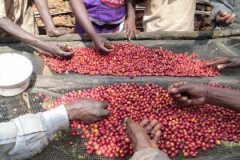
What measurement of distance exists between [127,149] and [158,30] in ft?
7.40

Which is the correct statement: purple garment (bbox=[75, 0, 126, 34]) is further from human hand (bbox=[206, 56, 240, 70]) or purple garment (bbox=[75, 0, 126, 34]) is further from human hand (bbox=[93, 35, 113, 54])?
human hand (bbox=[206, 56, 240, 70])

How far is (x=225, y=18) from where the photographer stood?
4.19 m

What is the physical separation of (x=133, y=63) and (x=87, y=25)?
27.1 inches

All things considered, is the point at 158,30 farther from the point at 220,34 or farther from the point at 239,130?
the point at 239,130

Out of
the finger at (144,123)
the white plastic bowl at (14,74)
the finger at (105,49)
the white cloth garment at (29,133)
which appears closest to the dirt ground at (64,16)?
the finger at (105,49)

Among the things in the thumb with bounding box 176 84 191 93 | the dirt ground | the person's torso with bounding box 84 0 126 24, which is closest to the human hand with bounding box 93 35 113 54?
the person's torso with bounding box 84 0 126 24

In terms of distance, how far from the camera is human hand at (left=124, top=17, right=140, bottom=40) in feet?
13.8

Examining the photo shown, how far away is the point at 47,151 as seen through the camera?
2697 mm

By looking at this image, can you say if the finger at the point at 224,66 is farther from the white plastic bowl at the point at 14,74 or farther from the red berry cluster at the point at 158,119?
the white plastic bowl at the point at 14,74

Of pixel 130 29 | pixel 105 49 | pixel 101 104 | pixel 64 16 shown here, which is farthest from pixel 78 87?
pixel 64 16

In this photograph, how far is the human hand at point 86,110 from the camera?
2789 mm

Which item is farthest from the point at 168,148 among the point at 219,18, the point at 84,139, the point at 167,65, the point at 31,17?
the point at 31,17

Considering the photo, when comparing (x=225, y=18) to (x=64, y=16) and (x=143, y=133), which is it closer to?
(x=143, y=133)

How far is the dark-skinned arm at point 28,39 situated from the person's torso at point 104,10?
84cm
